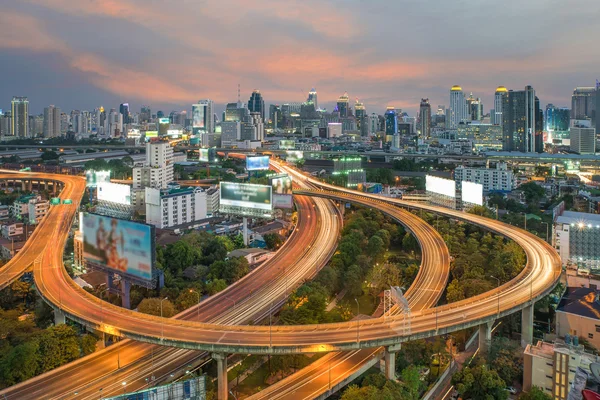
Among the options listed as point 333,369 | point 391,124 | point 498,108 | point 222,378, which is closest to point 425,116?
point 391,124

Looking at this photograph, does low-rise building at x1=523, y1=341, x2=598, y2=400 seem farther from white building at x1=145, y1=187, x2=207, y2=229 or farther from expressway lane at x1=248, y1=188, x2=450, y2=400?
white building at x1=145, y1=187, x2=207, y2=229

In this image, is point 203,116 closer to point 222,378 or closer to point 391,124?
point 391,124

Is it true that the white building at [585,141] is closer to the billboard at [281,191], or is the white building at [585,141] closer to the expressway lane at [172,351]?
the billboard at [281,191]

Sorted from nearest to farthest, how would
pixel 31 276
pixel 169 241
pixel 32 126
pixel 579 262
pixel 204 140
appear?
1. pixel 31 276
2. pixel 579 262
3. pixel 169 241
4. pixel 204 140
5. pixel 32 126

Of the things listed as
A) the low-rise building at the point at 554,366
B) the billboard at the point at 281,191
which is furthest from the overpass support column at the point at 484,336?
the billboard at the point at 281,191

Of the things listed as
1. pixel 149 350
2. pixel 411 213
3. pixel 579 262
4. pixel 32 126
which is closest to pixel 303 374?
pixel 149 350

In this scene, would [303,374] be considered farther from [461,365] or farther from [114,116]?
[114,116]

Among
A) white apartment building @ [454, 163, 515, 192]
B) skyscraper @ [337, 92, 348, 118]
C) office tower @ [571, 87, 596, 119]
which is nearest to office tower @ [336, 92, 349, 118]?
skyscraper @ [337, 92, 348, 118]

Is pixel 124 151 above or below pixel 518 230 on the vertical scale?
above
